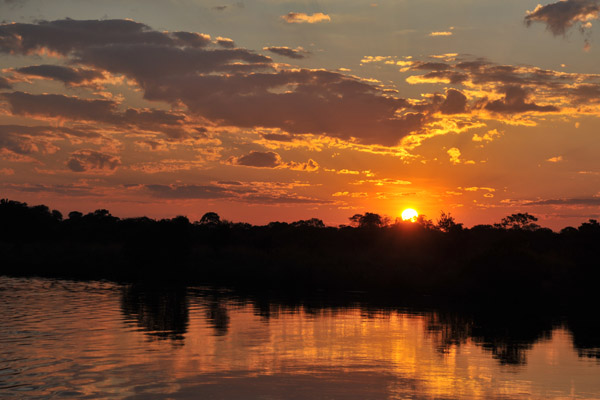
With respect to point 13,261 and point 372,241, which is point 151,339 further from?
point 372,241

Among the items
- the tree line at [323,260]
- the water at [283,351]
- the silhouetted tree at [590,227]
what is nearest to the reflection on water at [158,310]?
the water at [283,351]

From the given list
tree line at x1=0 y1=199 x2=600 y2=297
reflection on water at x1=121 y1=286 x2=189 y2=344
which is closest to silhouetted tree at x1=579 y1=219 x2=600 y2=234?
tree line at x1=0 y1=199 x2=600 y2=297

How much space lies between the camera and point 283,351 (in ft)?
96.2

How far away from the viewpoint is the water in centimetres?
2184

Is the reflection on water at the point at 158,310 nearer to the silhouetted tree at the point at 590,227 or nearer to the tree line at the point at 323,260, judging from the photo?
the tree line at the point at 323,260

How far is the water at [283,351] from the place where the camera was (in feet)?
71.7

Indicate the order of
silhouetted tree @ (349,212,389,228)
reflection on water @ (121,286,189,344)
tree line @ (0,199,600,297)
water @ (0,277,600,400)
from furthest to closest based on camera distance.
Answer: silhouetted tree @ (349,212,389,228), tree line @ (0,199,600,297), reflection on water @ (121,286,189,344), water @ (0,277,600,400)

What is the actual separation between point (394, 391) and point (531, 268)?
3751 centimetres

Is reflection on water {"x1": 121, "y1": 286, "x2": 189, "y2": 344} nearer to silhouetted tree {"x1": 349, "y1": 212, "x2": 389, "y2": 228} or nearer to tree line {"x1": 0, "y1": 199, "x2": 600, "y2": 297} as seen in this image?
tree line {"x1": 0, "y1": 199, "x2": 600, "y2": 297}

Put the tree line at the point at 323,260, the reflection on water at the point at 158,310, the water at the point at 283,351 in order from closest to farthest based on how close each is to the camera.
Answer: the water at the point at 283,351 → the reflection on water at the point at 158,310 → the tree line at the point at 323,260

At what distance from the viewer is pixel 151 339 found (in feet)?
102

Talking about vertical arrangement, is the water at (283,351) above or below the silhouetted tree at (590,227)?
below

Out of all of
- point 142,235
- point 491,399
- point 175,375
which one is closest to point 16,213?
point 142,235

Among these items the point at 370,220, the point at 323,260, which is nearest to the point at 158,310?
the point at 323,260
